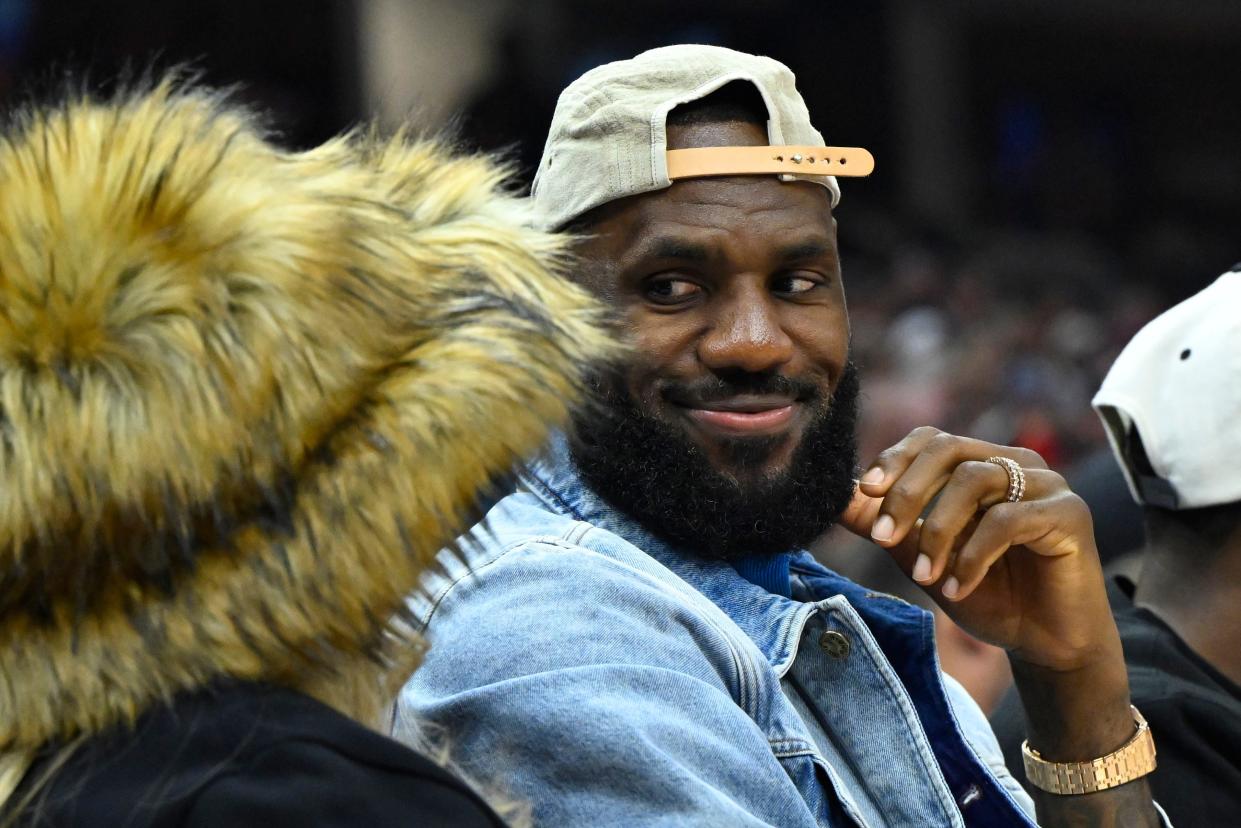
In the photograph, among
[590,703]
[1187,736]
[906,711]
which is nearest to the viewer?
[590,703]

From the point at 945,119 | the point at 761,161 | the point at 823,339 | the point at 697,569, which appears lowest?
the point at 945,119

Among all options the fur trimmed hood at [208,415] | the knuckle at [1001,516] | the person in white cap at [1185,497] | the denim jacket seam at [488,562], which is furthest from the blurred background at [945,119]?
the fur trimmed hood at [208,415]

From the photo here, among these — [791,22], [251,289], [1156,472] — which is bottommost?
[791,22]

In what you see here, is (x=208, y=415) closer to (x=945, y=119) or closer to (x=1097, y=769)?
(x=1097, y=769)

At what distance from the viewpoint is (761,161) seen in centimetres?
223

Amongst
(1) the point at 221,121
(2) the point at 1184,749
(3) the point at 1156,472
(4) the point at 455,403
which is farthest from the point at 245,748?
(3) the point at 1156,472

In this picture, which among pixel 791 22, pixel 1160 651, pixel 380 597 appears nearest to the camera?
pixel 380 597

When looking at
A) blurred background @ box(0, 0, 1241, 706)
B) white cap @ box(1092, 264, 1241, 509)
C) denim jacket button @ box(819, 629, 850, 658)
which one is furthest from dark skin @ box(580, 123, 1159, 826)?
blurred background @ box(0, 0, 1241, 706)

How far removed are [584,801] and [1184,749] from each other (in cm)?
140

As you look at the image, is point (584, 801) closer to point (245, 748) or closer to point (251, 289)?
point (245, 748)

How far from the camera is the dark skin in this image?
6.88ft

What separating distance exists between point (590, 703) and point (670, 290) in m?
0.79

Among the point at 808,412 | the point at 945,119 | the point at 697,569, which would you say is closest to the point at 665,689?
the point at 697,569

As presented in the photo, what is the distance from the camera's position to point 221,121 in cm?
138
